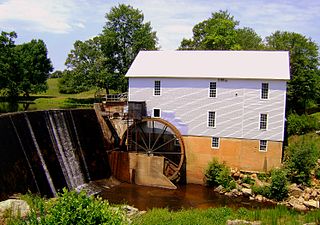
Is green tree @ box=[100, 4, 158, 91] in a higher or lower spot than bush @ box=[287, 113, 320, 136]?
higher

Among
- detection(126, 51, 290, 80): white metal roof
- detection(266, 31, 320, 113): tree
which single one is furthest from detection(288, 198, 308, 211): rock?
detection(266, 31, 320, 113): tree

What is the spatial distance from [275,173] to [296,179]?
214 centimetres

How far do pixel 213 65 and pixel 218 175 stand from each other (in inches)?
321

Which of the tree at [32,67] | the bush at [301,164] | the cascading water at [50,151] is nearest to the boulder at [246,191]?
the bush at [301,164]

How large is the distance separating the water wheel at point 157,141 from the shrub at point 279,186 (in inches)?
256

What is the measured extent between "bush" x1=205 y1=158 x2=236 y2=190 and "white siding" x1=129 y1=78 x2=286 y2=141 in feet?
7.18

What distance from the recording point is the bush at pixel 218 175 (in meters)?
24.5

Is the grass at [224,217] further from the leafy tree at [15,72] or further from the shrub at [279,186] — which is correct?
the leafy tree at [15,72]

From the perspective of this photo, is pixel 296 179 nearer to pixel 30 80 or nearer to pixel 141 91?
pixel 141 91

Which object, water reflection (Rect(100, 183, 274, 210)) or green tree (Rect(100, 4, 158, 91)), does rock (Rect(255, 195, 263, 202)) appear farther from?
green tree (Rect(100, 4, 158, 91))

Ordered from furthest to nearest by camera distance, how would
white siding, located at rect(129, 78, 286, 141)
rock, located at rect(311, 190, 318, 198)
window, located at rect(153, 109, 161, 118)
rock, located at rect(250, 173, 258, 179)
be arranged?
window, located at rect(153, 109, 161, 118), white siding, located at rect(129, 78, 286, 141), rock, located at rect(250, 173, 258, 179), rock, located at rect(311, 190, 318, 198)

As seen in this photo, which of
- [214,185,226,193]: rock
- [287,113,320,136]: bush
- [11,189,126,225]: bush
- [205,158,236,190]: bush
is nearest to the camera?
[11,189,126,225]: bush

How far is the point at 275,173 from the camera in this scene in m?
22.8

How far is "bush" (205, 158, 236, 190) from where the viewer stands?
24453 mm
